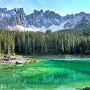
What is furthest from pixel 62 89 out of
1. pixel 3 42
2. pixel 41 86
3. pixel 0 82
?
pixel 3 42

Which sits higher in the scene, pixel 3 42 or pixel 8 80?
pixel 3 42

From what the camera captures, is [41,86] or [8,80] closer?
[41,86]

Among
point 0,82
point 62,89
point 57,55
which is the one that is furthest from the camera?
point 57,55

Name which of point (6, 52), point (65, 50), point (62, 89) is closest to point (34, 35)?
point (65, 50)

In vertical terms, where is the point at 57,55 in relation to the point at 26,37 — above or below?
below

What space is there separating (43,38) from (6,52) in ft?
122

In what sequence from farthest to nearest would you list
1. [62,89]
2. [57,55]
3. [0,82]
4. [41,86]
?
[57,55] → [0,82] → [41,86] → [62,89]

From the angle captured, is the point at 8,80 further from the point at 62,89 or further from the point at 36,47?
the point at 36,47

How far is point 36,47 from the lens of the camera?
189m

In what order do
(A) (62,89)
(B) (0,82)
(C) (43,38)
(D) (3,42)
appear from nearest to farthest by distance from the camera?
(A) (62,89), (B) (0,82), (D) (3,42), (C) (43,38)

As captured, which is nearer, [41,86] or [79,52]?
[41,86]

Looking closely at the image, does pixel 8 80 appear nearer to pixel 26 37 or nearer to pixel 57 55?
pixel 57 55

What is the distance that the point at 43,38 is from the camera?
7530 inches

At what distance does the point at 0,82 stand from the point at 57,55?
387ft
